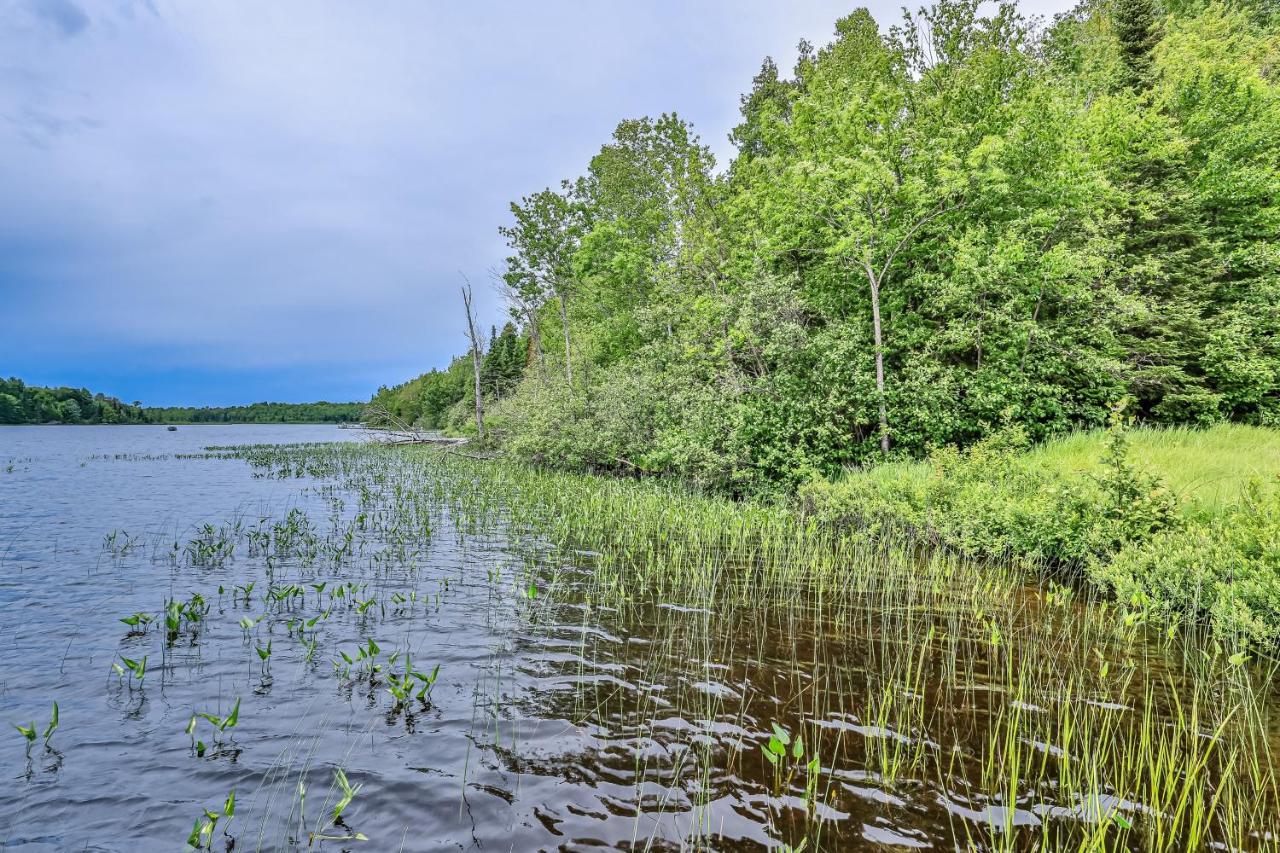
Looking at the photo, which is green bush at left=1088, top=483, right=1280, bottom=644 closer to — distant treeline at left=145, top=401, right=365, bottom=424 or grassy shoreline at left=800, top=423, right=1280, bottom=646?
grassy shoreline at left=800, top=423, right=1280, bottom=646

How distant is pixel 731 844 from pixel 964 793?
66.2 inches

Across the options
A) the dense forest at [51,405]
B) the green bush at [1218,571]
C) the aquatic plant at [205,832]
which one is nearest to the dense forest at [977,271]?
the green bush at [1218,571]

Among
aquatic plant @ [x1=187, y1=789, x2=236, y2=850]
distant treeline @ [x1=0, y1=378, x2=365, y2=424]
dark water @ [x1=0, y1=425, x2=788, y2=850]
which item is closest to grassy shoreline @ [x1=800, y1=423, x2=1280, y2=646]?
dark water @ [x1=0, y1=425, x2=788, y2=850]

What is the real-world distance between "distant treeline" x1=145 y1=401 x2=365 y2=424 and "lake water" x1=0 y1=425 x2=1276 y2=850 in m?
144

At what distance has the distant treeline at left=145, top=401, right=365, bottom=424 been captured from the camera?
13712 cm

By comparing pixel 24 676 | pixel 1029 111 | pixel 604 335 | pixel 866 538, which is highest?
pixel 1029 111

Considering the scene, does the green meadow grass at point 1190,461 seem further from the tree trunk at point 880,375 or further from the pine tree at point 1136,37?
the pine tree at point 1136,37

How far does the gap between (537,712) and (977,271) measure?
15.9 metres

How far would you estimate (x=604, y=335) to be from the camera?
111 ft

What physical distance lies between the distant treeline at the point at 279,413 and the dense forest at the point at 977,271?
453 feet

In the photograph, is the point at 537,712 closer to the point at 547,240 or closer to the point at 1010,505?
the point at 1010,505

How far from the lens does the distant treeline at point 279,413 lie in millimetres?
137125

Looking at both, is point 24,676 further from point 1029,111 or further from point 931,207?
point 1029,111

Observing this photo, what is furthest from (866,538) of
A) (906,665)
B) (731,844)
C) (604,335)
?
(604,335)
